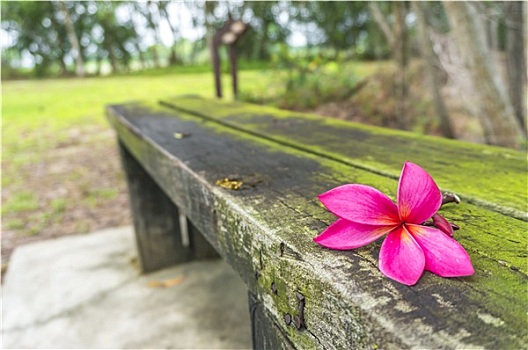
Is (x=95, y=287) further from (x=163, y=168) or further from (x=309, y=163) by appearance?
(x=309, y=163)

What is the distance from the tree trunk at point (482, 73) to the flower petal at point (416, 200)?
2.86 metres

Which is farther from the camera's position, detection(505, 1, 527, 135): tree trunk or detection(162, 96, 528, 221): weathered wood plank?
detection(505, 1, 527, 135): tree trunk

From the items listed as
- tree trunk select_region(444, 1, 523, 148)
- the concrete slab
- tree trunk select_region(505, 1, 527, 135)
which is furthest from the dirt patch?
tree trunk select_region(505, 1, 527, 135)

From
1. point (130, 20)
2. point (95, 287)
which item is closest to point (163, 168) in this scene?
point (95, 287)

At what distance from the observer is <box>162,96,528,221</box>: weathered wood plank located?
0.85 metres

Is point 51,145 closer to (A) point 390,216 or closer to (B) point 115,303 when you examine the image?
(B) point 115,303

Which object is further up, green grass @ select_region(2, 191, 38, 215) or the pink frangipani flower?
the pink frangipani flower

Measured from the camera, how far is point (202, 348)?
1.85 metres

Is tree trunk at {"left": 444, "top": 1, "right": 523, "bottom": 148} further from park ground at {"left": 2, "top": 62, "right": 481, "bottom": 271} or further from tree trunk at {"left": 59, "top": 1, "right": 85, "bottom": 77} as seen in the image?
tree trunk at {"left": 59, "top": 1, "right": 85, "bottom": 77}

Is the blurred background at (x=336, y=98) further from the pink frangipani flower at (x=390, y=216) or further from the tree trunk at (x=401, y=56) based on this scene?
the pink frangipani flower at (x=390, y=216)

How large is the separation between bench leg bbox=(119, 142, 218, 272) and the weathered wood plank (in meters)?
0.88

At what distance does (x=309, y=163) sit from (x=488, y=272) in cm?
58

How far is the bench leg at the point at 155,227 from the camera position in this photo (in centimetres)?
252

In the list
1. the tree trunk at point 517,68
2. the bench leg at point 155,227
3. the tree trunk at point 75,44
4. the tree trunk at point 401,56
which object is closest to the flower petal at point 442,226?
the bench leg at point 155,227
